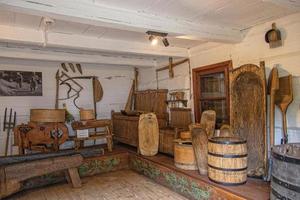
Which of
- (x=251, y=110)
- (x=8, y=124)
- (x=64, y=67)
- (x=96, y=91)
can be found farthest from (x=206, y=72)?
(x=8, y=124)

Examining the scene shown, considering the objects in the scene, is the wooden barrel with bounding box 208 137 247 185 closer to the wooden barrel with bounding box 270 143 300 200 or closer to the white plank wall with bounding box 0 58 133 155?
the wooden barrel with bounding box 270 143 300 200

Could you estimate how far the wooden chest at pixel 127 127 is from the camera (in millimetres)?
5103

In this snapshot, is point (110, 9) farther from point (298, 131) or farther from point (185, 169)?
point (298, 131)

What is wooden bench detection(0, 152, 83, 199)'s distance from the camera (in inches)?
127

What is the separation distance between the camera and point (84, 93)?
6.13 meters

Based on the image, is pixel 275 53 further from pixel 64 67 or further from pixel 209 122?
pixel 64 67

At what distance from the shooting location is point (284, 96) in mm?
3131

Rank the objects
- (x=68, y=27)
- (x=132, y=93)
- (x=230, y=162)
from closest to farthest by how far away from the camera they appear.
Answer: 1. (x=230, y=162)
2. (x=68, y=27)
3. (x=132, y=93)

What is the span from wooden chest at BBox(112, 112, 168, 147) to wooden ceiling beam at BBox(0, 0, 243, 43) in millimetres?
2302

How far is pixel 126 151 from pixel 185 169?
1.79m

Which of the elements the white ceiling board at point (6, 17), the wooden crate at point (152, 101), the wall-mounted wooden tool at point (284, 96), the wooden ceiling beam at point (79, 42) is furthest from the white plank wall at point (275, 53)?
the white ceiling board at point (6, 17)

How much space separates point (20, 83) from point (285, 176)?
17.6 ft

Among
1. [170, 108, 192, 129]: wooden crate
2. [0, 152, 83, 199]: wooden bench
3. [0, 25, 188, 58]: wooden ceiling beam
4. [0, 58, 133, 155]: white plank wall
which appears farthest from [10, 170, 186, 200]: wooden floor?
[0, 25, 188, 58]: wooden ceiling beam

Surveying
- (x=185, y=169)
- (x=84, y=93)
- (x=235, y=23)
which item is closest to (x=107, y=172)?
(x=185, y=169)
